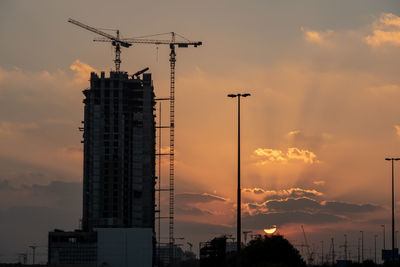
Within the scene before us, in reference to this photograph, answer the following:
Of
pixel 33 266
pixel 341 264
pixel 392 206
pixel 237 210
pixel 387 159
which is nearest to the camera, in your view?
pixel 237 210

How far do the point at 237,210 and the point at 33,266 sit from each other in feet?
312

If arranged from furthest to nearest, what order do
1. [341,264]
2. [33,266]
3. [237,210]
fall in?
[341,264]
[33,266]
[237,210]

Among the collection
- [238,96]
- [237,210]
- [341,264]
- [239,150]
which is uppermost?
[238,96]

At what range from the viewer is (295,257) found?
537 ft

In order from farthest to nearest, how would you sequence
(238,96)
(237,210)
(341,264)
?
(341,264)
(238,96)
(237,210)

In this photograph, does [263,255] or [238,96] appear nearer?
[238,96]

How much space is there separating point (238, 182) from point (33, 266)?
311ft

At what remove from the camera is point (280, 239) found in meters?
171

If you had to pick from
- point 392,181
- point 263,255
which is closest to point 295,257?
point 263,255

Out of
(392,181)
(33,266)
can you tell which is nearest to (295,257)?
(392,181)

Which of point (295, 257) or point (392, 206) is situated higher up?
point (392, 206)

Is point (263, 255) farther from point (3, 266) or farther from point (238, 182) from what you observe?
point (238, 182)

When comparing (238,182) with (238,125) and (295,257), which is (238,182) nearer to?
(238,125)

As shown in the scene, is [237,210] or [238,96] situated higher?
[238,96]
